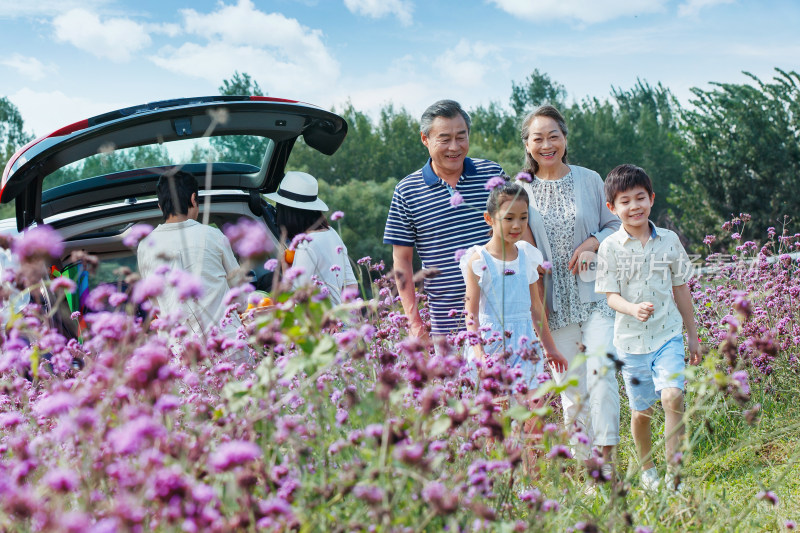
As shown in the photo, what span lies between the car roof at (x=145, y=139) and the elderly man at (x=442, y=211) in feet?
3.35

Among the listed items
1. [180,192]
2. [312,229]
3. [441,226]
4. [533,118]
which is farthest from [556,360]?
[180,192]

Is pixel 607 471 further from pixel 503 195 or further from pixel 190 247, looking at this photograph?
pixel 190 247

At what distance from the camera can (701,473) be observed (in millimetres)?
3830

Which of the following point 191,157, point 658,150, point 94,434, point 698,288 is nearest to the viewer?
point 94,434

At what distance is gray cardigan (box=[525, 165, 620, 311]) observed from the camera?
3.91 meters

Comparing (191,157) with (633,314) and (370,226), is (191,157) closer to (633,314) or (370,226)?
(633,314)

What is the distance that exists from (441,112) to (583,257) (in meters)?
1.07

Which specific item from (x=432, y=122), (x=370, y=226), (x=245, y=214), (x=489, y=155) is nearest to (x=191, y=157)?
(x=245, y=214)

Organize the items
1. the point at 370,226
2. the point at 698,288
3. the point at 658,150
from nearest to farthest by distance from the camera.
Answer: the point at 698,288 → the point at 370,226 → the point at 658,150

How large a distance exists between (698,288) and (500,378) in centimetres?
392

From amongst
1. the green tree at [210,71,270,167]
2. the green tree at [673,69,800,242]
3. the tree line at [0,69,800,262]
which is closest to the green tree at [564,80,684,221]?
the tree line at [0,69,800,262]

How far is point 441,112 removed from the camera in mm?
3898

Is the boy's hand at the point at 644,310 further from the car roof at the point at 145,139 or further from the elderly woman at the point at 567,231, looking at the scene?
the car roof at the point at 145,139

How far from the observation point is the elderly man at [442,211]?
12.9 feet
